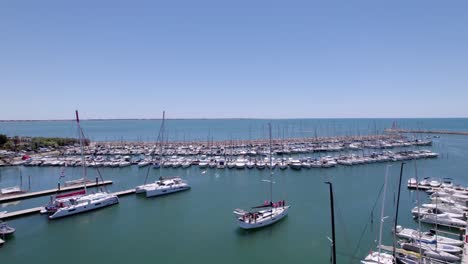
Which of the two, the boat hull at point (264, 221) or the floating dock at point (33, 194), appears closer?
the boat hull at point (264, 221)

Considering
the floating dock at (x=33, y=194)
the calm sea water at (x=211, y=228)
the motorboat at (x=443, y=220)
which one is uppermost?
the floating dock at (x=33, y=194)

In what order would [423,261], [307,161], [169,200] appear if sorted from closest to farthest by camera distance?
→ [423,261]
[169,200]
[307,161]

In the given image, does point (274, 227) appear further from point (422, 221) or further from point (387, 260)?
point (422, 221)

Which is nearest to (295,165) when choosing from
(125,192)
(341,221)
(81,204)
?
(341,221)

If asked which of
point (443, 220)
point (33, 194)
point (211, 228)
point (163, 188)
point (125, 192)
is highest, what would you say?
point (163, 188)

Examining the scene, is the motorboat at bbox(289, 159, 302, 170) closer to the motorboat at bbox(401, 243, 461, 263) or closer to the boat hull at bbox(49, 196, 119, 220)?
the boat hull at bbox(49, 196, 119, 220)

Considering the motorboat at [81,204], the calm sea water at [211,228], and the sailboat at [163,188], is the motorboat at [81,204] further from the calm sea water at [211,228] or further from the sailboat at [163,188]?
the sailboat at [163,188]

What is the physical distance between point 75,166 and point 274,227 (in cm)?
5496

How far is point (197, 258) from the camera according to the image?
26.2 m

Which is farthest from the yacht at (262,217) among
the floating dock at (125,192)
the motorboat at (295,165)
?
the motorboat at (295,165)

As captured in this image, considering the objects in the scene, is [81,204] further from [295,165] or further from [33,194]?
[295,165]

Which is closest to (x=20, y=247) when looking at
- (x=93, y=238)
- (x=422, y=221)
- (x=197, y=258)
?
(x=93, y=238)

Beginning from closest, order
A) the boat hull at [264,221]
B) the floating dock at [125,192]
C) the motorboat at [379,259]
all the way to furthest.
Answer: the motorboat at [379,259] → the boat hull at [264,221] → the floating dock at [125,192]

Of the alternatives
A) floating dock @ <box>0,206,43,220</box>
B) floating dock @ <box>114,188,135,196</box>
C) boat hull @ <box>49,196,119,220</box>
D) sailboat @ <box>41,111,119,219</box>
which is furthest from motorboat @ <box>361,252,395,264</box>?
floating dock @ <box>0,206,43,220</box>
